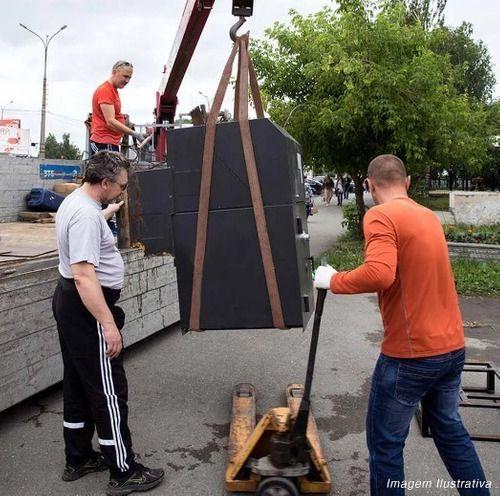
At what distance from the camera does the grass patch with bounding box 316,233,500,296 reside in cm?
867

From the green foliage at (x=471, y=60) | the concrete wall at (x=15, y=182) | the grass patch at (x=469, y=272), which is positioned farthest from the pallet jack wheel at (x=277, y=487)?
the green foliage at (x=471, y=60)

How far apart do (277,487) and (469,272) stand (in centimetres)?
748

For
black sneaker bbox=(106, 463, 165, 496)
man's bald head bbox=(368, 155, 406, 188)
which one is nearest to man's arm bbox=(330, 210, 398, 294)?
man's bald head bbox=(368, 155, 406, 188)

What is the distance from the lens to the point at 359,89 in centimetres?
1045

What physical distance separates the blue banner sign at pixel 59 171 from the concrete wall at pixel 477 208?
9334 mm

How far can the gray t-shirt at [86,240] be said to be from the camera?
293 cm

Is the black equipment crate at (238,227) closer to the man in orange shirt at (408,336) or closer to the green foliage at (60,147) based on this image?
the man in orange shirt at (408,336)

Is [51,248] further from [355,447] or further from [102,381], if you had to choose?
[355,447]

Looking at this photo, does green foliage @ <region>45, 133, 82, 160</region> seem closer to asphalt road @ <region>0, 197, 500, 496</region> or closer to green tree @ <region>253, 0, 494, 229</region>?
green tree @ <region>253, 0, 494, 229</region>


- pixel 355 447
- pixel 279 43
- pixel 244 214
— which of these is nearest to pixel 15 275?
pixel 244 214

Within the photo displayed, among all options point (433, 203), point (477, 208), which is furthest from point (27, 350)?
point (433, 203)

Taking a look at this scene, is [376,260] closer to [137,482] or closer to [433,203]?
[137,482]

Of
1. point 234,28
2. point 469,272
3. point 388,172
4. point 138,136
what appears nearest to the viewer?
point 388,172

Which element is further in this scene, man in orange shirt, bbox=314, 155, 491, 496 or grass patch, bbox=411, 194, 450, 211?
grass patch, bbox=411, 194, 450, 211
